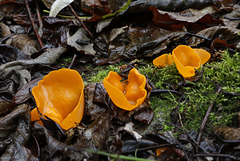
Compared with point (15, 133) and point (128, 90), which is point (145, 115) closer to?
point (128, 90)

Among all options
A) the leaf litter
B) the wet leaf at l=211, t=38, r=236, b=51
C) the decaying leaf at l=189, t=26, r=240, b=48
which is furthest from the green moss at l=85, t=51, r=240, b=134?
the decaying leaf at l=189, t=26, r=240, b=48

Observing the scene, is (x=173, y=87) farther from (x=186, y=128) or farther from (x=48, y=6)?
(x=48, y=6)

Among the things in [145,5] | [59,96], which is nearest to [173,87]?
[59,96]

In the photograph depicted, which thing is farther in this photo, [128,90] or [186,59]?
[186,59]

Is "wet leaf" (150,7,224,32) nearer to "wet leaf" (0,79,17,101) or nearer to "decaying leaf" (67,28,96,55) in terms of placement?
"decaying leaf" (67,28,96,55)

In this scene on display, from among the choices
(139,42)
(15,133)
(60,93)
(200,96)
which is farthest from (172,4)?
(15,133)
